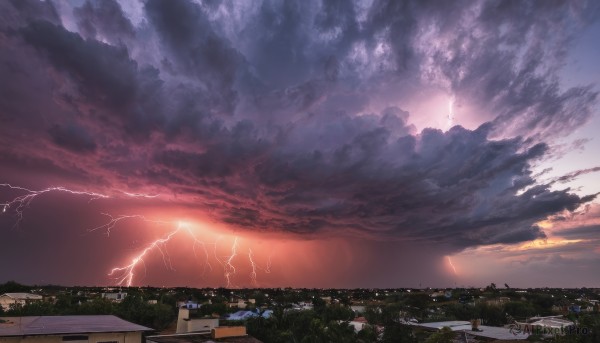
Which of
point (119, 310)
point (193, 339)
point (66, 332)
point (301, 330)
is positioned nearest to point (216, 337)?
point (193, 339)

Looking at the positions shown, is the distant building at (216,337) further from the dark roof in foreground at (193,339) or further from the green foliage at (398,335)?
the green foliage at (398,335)

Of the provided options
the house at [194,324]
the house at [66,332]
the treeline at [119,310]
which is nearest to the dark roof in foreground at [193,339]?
the house at [66,332]

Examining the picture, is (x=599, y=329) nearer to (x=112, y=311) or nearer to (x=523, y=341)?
(x=523, y=341)

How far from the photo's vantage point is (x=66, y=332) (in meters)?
20.5

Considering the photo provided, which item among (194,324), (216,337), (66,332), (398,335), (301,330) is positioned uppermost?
(66,332)

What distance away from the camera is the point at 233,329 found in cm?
2775

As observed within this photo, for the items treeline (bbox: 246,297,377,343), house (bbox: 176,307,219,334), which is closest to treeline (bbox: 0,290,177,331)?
house (bbox: 176,307,219,334)

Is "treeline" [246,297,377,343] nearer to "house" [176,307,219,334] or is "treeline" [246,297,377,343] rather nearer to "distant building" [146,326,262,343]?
"distant building" [146,326,262,343]

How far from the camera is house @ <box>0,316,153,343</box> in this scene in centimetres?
1991

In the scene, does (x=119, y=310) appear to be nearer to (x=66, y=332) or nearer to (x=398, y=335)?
(x=66, y=332)

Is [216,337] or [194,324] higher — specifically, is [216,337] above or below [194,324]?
above

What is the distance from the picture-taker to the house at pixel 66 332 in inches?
784

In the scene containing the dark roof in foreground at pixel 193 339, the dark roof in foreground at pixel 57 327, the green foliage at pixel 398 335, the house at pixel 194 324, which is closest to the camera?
the dark roof in foreground at pixel 57 327

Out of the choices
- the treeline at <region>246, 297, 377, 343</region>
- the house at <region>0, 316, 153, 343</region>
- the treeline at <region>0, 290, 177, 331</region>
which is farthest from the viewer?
the treeline at <region>0, 290, 177, 331</region>
